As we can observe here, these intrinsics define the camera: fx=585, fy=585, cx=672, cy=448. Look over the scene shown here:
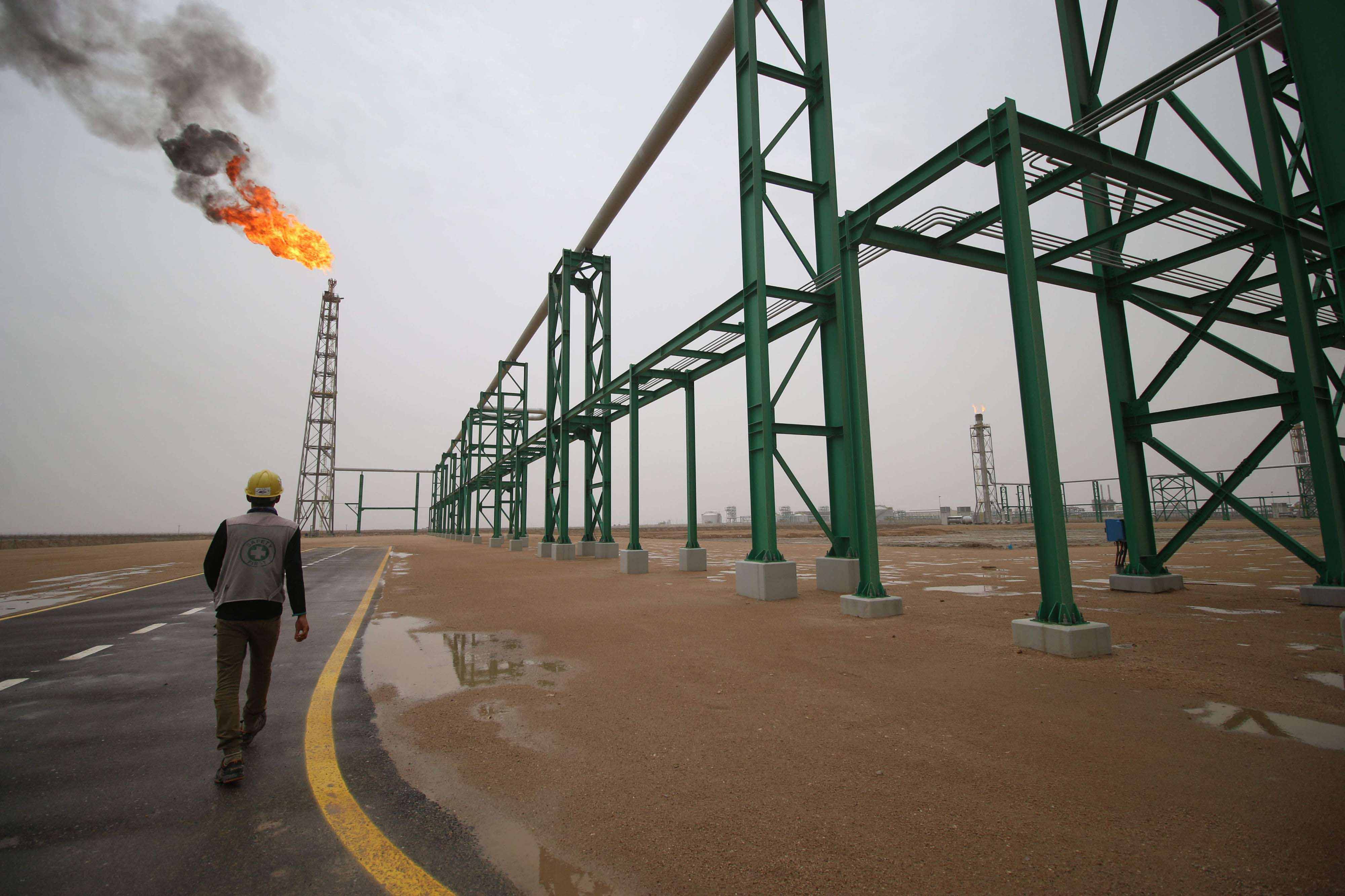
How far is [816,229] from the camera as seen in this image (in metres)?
12.2

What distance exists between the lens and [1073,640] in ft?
18.8

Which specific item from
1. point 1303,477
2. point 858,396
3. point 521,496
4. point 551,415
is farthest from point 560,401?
point 1303,477

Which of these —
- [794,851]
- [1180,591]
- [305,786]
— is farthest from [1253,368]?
[305,786]

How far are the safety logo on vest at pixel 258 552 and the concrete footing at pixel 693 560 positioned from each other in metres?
12.6

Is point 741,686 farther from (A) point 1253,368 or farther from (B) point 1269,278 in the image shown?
(B) point 1269,278

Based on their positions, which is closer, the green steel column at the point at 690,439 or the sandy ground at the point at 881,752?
the sandy ground at the point at 881,752

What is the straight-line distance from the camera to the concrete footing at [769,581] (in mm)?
10102

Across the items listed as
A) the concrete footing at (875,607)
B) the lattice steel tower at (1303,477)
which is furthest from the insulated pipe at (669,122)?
the lattice steel tower at (1303,477)

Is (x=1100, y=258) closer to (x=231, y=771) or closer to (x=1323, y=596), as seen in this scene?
(x=1323, y=596)

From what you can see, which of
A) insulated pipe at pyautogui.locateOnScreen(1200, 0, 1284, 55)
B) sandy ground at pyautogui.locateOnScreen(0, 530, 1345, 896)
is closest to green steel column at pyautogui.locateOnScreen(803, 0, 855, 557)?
sandy ground at pyautogui.locateOnScreen(0, 530, 1345, 896)

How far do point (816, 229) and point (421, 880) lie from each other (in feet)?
40.7

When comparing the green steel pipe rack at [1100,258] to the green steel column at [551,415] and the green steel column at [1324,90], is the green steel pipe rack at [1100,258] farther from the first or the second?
the green steel column at [551,415]

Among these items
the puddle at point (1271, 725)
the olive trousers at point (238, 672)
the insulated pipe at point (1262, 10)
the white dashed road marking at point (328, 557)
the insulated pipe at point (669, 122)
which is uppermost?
the insulated pipe at point (669, 122)

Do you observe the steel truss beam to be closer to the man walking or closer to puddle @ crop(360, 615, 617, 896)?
puddle @ crop(360, 615, 617, 896)
